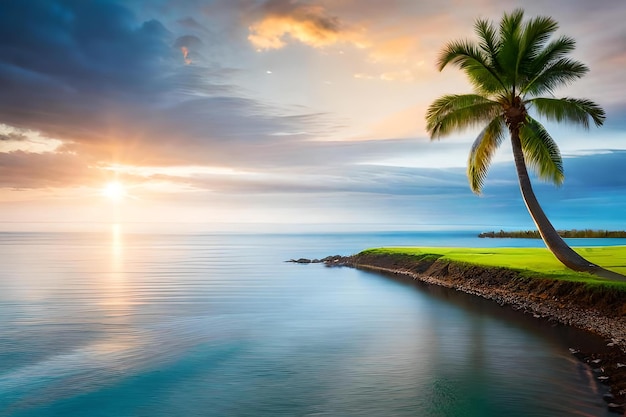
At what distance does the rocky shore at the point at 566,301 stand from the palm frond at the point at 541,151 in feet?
21.4

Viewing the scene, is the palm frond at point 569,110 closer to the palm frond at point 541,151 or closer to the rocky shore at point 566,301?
the palm frond at point 541,151

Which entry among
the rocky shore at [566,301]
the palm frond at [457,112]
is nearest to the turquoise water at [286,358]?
the rocky shore at [566,301]

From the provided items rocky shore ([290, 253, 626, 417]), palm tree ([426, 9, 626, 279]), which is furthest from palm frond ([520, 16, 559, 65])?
rocky shore ([290, 253, 626, 417])

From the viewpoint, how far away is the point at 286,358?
64.5 feet

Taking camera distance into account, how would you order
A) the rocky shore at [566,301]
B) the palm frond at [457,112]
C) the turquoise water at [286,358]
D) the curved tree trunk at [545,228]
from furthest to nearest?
1. the palm frond at [457,112]
2. the curved tree trunk at [545,228]
3. the rocky shore at [566,301]
4. the turquoise water at [286,358]

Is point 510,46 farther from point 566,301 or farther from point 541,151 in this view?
point 566,301

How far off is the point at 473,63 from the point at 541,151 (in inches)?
273

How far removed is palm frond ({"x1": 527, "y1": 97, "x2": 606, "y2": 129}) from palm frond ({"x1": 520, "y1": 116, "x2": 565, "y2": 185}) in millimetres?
1025

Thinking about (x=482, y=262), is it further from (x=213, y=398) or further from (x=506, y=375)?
(x=213, y=398)

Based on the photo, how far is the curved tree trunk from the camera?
2842 centimetres

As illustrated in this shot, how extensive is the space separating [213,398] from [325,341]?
860 cm

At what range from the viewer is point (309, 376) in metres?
16.9

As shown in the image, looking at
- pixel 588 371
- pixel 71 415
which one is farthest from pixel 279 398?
pixel 588 371

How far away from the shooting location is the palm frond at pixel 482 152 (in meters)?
31.9
